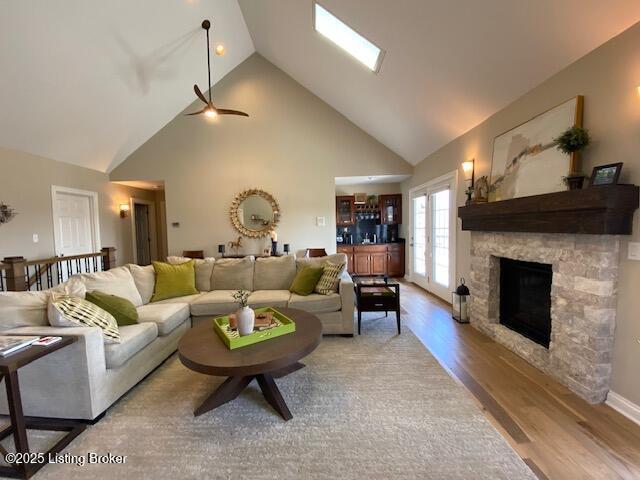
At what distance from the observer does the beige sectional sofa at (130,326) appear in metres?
1.87

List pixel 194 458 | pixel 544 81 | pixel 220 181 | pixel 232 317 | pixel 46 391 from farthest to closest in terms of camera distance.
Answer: pixel 220 181 < pixel 544 81 < pixel 232 317 < pixel 46 391 < pixel 194 458

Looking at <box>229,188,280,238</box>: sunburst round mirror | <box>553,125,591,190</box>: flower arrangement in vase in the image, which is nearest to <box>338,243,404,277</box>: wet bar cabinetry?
<box>229,188,280,238</box>: sunburst round mirror

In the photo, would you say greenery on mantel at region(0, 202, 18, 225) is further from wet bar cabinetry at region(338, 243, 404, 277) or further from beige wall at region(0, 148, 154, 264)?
wet bar cabinetry at region(338, 243, 404, 277)

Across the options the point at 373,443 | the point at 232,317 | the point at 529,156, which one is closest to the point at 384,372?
the point at 373,443

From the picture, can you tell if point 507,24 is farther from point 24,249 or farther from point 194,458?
point 24,249

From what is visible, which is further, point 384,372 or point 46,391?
point 384,372

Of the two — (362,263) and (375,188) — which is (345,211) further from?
(362,263)

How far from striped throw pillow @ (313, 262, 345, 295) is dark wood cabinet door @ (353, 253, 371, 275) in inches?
123

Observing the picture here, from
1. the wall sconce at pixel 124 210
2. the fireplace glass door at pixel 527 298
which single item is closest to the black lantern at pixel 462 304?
the fireplace glass door at pixel 527 298

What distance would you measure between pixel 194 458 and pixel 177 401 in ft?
2.11

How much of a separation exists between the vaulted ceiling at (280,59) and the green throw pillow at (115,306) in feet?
9.34

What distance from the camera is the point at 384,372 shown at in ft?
8.11

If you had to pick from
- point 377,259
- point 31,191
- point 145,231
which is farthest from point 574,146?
point 145,231

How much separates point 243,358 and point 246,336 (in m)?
0.24
